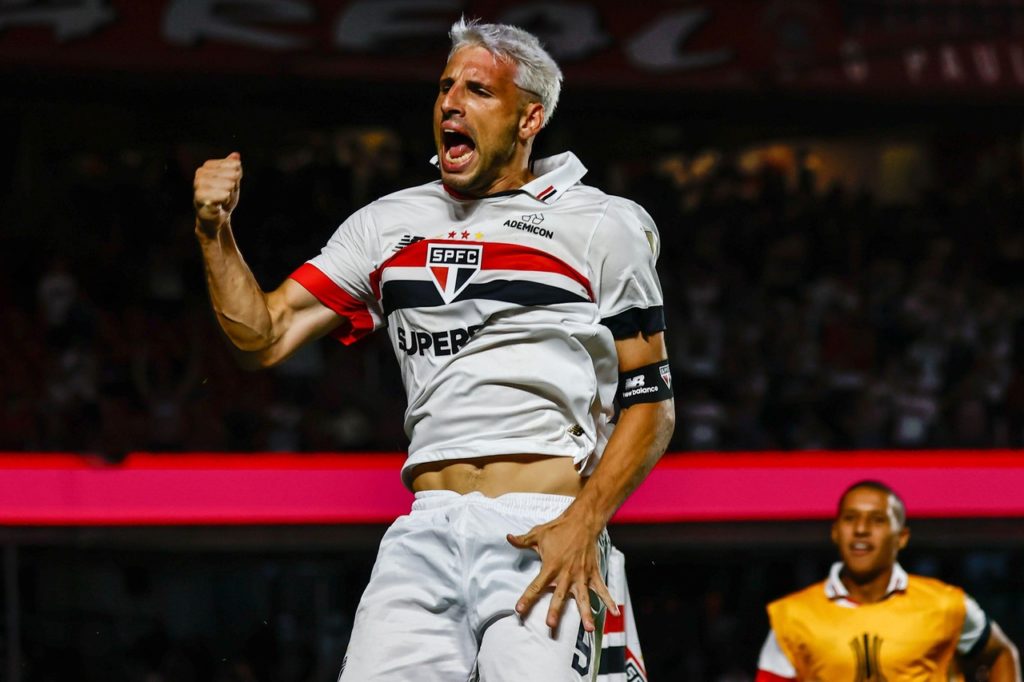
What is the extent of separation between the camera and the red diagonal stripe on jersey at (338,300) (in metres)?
3.28

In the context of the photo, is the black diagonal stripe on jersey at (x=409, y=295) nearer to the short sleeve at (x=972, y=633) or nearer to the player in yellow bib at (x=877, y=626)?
the player in yellow bib at (x=877, y=626)

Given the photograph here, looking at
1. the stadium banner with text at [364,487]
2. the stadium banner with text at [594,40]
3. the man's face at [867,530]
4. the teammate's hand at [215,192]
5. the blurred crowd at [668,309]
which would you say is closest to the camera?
the teammate's hand at [215,192]

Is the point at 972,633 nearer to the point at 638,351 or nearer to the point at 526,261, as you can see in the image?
the point at 638,351

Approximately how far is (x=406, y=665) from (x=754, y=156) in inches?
432

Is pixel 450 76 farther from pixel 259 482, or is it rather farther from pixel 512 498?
pixel 259 482

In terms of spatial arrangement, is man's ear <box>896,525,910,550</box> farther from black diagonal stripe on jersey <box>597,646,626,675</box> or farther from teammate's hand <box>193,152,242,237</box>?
teammate's hand <box>193,152,242,237</box>

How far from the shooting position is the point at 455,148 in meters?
3.17

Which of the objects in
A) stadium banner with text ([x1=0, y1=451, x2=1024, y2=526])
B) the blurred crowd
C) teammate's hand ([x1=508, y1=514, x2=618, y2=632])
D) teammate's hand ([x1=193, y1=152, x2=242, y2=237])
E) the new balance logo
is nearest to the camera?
teammate's hand ([x1=508, y1=514, x2=618, y2=632])

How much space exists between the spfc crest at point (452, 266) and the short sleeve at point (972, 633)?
348cm

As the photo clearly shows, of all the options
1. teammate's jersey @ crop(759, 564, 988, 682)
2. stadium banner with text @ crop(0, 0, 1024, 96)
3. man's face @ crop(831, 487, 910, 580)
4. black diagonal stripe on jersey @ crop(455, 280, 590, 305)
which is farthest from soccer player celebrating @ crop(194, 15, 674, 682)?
stadium banner with text @ crop(0, 0, 1024, 96)

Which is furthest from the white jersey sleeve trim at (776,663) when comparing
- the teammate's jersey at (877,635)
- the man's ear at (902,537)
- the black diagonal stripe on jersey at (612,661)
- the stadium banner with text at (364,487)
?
the black diagonal stripe on jersey at (612,661)

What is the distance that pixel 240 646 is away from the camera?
6977mm

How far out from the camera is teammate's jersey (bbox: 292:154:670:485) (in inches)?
118

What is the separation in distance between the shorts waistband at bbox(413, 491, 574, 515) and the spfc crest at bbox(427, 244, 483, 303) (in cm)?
40
